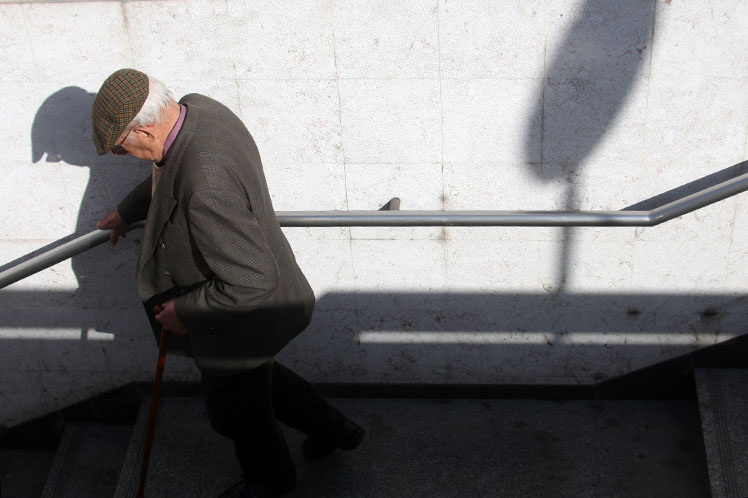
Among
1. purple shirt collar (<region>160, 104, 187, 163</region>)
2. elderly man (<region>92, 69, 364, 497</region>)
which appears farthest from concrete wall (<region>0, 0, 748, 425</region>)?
purple shirt collar (<region>160, 104, 187, 163</region>)

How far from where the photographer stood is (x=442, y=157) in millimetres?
3109

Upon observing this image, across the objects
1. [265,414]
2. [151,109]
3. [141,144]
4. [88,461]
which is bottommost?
[88,461]

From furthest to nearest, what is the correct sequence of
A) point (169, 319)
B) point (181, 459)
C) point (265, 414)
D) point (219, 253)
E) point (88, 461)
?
point (88, 461)
point (181, 459)
point (265, 414)
point (169, 319)
point (219, 253)

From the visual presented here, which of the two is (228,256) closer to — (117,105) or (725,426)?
(117,105)

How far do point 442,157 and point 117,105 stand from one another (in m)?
1.28

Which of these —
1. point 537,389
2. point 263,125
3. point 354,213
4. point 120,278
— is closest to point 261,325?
point 354,213

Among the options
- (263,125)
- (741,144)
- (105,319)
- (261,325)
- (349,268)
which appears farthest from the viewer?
(105,319)

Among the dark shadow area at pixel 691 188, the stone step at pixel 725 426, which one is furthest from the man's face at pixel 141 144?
the stone step at pixel 725 426

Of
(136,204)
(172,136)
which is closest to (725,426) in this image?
(172,136)

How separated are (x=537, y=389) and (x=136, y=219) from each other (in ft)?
6.21

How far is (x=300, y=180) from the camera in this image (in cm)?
321

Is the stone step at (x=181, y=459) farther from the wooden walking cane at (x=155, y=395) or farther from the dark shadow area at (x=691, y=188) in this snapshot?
the dark shadow area at (x=691, y=188)

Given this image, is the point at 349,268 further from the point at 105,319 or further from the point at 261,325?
the point at 105,319

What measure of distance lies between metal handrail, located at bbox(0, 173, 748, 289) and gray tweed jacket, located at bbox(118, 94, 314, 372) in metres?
0.28
